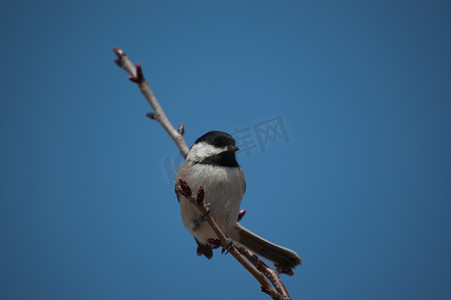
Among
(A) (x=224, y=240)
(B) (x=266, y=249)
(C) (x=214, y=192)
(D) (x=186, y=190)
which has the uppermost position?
(D) (x=186, y=190)

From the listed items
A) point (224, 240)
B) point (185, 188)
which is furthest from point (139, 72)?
point (224, 240)

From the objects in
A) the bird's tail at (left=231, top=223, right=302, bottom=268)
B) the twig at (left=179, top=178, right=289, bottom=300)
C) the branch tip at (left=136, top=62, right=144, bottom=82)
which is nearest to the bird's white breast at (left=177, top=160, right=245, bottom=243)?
the bird's tail at (left=231, top=223, right=302, bottom=268)

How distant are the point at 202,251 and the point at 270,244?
0.77 metres

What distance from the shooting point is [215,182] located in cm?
314

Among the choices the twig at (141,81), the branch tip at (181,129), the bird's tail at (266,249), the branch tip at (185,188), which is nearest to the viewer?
the branch tip at (185,188)

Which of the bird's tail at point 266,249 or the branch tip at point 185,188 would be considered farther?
the bird's tail at point 266,249

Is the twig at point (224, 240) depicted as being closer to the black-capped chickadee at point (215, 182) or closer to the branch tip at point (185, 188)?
the branch tip at point (185, 188)

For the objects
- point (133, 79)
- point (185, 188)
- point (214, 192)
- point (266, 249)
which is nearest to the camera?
point (185, 188)

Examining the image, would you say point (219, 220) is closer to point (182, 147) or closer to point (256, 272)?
point (182, 147)

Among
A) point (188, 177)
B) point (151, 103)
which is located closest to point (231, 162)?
point (188, 177)

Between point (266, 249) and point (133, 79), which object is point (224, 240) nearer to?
point (133, 79)

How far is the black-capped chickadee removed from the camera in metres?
3.15

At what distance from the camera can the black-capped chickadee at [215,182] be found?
3.15 m

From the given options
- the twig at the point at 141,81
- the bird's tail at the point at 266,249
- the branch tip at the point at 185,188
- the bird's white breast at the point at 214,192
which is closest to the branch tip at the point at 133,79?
the twig at the point at 141,81
